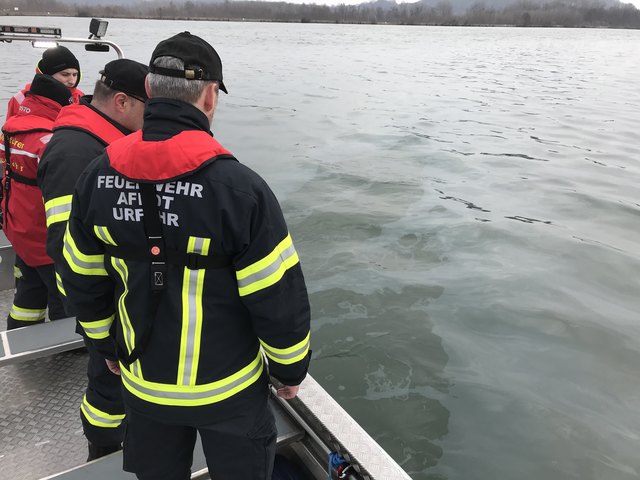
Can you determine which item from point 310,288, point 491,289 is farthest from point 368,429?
point 491,289

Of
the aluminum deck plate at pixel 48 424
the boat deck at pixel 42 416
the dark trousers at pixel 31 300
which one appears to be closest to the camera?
the aluminum deck plate at pixel 48 424

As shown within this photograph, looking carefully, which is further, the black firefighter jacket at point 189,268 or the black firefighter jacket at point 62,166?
the black firefighter jacket at point 62,166

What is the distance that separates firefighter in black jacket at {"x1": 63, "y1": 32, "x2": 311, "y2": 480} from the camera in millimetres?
1437

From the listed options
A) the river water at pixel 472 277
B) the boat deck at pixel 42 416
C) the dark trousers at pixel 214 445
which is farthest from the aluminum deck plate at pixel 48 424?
the river water at pixel 472 277

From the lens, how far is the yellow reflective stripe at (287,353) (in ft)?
5.41

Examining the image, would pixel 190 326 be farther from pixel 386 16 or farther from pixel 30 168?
pixel 386 16

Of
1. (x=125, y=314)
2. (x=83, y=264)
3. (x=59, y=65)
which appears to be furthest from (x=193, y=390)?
(x=59, y=65)

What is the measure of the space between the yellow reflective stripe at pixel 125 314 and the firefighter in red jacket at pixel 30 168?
1.49m

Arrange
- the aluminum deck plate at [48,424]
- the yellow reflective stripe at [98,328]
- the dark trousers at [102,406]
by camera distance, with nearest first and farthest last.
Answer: the yellow reflective stripe at [98,328], the dark trousers at [102,406], the aluminum deck plate at [48,424]

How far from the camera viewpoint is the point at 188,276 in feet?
4.85

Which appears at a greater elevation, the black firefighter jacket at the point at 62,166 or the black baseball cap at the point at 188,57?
the black baseball cap at the point at 188,57

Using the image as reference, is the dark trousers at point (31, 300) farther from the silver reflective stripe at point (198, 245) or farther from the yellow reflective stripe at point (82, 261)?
the silver reflective stripe at point (198, 245)

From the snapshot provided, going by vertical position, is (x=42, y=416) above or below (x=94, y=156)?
below

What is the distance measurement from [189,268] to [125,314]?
331mm
